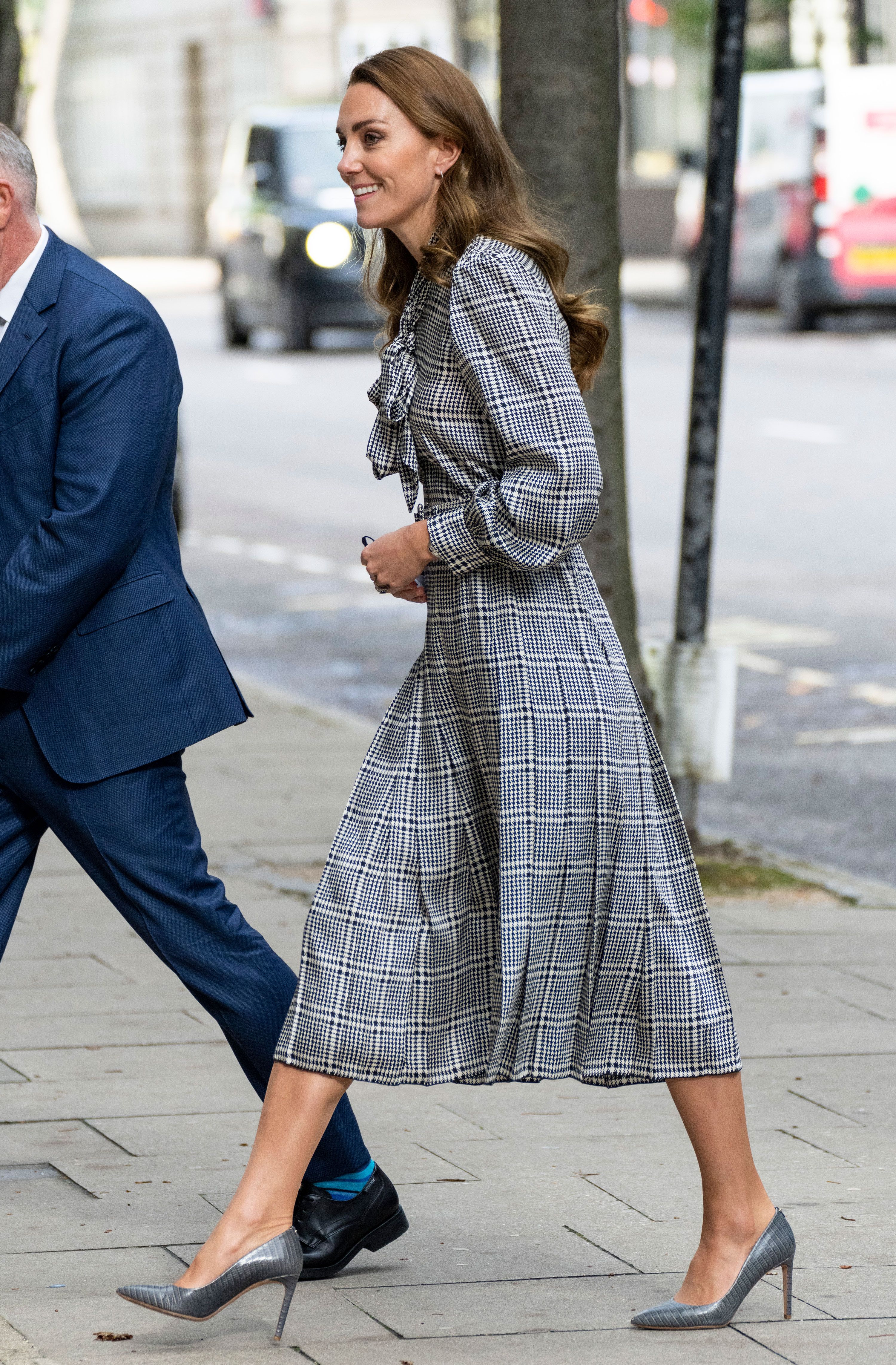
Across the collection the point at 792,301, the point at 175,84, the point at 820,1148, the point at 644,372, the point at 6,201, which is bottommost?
the point at 644,372

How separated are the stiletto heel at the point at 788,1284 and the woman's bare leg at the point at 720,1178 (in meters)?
0.07

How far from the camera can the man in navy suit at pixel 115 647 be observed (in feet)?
11.1

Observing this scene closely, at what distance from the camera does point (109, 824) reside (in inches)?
136

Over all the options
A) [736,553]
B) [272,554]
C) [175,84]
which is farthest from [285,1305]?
[175,84]

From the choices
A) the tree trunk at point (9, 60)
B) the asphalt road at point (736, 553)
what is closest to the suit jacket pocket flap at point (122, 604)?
the asphalt road at point (736, 553)

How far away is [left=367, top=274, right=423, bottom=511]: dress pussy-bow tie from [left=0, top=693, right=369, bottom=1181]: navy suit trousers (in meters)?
0.55

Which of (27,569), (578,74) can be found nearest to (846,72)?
(578,74)

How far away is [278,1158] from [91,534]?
92cm

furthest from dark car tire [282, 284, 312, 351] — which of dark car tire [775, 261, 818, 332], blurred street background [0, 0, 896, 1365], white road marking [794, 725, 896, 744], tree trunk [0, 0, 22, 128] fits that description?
white road marking [794, 725, 896, 744]

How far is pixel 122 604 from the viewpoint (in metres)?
3.47

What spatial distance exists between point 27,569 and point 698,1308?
142 cm

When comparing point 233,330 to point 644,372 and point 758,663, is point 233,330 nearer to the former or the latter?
point 644,372

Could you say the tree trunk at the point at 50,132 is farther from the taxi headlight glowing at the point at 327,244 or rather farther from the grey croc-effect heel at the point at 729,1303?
the grey croc-effect heel at the point at 729,1303

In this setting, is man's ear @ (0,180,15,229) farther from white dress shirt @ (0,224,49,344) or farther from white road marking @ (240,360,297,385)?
white road marking @ (240,360,297,385)
